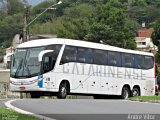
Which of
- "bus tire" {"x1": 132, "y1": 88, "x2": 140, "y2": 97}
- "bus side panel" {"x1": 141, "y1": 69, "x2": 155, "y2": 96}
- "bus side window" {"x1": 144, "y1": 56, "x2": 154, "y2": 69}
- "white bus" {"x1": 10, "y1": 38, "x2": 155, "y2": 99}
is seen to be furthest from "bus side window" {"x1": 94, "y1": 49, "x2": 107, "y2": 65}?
"bus side window" {"x1": 144, "y1": 56, "x2": 154, "y2": 69}

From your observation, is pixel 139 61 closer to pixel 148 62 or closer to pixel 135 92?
pixel 148 62

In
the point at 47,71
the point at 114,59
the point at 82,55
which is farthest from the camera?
the point at 114,59

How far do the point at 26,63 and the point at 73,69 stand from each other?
2739mm

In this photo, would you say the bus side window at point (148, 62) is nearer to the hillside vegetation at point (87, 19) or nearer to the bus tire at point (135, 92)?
the bus tire at point (135, 92)

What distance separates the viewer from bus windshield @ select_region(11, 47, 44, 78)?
28.2 m

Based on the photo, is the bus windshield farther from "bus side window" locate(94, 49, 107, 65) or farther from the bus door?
"bus side window" locate(94, 49, 107, 65)

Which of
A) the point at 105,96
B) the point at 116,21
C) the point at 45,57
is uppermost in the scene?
the point at 116,21

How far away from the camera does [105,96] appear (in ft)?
111

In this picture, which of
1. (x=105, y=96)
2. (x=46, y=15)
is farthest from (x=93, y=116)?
(x=46, y=15)

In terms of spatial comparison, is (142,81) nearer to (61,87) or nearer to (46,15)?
(61,87)

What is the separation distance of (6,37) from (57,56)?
87.9 m

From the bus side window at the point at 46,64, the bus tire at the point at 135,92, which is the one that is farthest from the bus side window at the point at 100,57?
the bus side window at the point at 46,64

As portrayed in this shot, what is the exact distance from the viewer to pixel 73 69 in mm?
29594

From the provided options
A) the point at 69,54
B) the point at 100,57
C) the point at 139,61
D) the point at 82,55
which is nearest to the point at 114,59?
the point at 100,57
